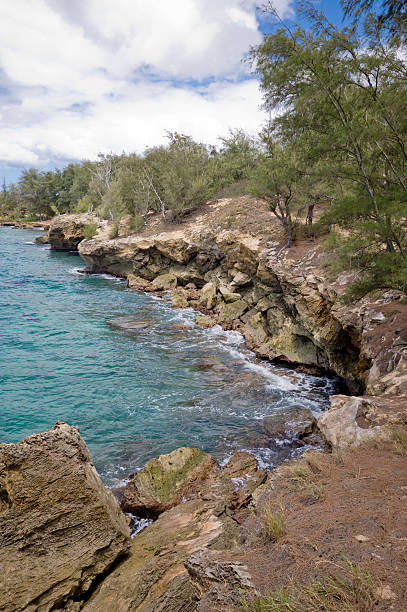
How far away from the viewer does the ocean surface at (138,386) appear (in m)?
9.16

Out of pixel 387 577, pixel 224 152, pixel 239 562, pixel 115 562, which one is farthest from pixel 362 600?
pixel 224 152

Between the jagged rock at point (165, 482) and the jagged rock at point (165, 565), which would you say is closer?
the jagged rock at point (165, 565)

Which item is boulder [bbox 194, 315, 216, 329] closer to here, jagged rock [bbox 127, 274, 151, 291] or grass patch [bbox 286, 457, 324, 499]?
jagged rock [bbox 127, 274, 151, 291]

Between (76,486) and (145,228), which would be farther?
(145,228)

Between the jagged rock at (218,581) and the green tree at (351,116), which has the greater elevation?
the green tree at (351,116)

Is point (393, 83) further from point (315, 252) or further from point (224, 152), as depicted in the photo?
point (224, 152)

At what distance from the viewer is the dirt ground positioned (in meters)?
2.82

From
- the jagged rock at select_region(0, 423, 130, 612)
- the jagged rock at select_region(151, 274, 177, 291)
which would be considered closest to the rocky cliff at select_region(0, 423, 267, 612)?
the jagged rock at select_region(0, 423, 130, 612)

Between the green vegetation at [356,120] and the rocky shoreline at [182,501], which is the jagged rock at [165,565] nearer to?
the rocky shoreline at [182,501]

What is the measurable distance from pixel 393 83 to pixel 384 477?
8170 millimetres

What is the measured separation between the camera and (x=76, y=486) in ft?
15.5

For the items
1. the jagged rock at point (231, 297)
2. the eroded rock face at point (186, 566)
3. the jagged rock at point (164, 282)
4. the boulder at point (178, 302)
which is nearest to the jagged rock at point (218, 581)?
the eroded rock face at point (186, 566)

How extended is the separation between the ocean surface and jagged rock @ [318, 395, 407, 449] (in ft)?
7.30

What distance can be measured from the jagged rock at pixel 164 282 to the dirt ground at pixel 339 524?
22.0 m
